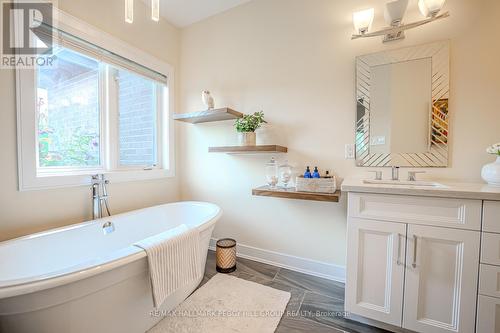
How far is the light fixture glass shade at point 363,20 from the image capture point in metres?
1.68

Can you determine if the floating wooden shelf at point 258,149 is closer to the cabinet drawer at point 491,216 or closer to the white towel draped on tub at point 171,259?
the white towel draped on tub at point 171,259

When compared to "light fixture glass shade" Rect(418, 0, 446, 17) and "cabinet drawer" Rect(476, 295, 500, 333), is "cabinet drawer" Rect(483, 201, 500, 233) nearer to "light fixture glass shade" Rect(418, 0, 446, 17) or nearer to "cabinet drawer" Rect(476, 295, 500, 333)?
"cabinet drawer" Rect(476, 295, 500, 333)

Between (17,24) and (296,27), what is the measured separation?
7.04 feet

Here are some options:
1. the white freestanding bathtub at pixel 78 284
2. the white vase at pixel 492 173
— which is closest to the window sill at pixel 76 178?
the white freestanding bathtub at pixel 78 284

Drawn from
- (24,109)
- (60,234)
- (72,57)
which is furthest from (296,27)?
(60,234)

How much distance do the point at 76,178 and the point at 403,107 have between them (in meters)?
2.72

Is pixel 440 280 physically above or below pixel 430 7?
below

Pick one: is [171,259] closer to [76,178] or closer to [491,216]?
[76,178]

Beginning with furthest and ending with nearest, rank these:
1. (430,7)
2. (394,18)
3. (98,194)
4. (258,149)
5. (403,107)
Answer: (258,149) < (98,194) < (403,107) < (394,18) < (430,7)

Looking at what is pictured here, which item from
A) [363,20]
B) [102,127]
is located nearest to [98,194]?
[102,127]

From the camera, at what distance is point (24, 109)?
4.87 ft

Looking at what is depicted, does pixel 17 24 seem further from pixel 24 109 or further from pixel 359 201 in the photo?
pixel 359 201

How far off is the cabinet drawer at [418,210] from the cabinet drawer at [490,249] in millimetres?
62

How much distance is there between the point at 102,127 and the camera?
2076 mm
